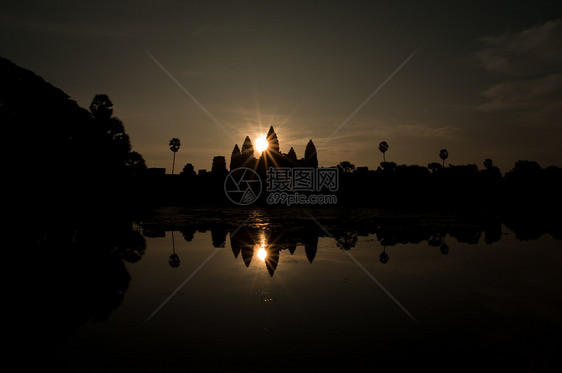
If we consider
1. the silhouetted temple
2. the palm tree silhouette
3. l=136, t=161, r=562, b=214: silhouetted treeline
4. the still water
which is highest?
the silhouetted temple

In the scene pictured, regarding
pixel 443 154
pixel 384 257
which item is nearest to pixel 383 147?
pixel 443 154

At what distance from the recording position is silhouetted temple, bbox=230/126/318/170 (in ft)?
343

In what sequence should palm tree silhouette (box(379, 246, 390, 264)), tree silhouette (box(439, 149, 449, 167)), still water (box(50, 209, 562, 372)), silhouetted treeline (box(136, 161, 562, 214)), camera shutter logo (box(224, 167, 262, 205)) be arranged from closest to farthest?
still water (box(50, 209, 562, 372)) → palm tree silhouette (box(379, 246, 390, 264)) → silhouetted treeline (box(136, 161, 562, 214)) → camera shutter logo (box(224, 167, 262, 205)) → tree silhouette (box(439, 149, 449, 167))

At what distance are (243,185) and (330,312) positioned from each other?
81.5 m

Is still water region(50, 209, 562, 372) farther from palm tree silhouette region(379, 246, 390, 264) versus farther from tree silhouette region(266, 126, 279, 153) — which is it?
tree silhouette region(266, 126, 279, 153)

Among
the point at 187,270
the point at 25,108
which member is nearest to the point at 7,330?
the point at 187,270

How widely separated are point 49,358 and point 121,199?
75.2 ft

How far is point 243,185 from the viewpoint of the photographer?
8919 centimetres

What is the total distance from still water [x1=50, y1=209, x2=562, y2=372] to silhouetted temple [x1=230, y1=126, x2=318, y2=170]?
88.2m

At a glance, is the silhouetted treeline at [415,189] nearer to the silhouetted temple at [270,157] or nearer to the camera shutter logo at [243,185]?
the camera shutter logo at [243,185]

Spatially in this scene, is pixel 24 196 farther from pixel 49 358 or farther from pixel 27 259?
pixel 49 358

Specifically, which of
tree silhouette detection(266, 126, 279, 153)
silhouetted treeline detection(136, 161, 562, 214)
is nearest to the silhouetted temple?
tree silhouette detection(266, 126, 279, 153)

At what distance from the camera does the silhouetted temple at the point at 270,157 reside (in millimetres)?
104562

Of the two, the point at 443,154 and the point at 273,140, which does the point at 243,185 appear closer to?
the point at 273,140
